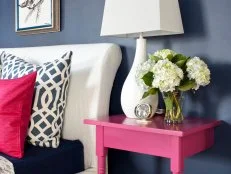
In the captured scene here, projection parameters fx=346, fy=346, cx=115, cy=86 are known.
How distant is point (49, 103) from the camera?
5.65ft

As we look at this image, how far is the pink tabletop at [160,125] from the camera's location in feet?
4.44

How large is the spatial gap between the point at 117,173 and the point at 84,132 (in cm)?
34

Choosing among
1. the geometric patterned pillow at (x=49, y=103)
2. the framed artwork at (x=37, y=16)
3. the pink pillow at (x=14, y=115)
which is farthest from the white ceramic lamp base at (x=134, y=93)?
the framed artwork at (x=37, y=16)

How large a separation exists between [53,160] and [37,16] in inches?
45.1

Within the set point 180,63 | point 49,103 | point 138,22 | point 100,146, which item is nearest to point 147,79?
point 180,63

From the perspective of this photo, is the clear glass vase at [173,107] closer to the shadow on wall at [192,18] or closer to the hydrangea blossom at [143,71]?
the hydrangea blossom at [143,71]

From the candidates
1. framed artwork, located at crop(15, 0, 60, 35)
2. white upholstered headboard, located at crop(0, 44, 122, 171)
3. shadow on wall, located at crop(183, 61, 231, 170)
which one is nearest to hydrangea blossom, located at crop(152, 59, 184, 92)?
shadow on wall, located at crop(183, 61, 231, 170)

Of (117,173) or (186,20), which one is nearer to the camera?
(186,20)

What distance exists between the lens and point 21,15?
2514 mm

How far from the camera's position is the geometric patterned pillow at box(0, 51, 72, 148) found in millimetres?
1703

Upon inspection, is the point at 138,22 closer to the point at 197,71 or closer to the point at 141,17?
the point at 141,17

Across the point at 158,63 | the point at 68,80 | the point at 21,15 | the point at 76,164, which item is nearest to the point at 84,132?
the point at 76,164

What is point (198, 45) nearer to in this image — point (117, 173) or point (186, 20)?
point (186, 20)

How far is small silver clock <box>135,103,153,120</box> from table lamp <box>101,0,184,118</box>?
0.06m
